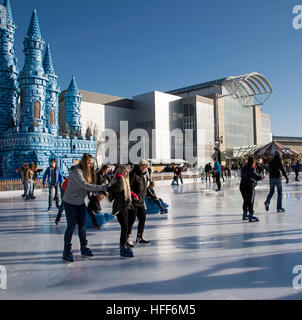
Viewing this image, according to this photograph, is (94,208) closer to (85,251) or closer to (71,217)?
(85,251)

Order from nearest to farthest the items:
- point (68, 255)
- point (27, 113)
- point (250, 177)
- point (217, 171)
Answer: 1. point (68, 255)
2. point (250, 177)
3. point (217, 171)
4. point (27, 113)

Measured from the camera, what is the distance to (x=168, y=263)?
3.66 meters

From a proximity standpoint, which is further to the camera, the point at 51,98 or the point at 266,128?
the point at 266,128

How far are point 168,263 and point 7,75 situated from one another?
25.4 m

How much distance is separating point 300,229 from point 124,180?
3.54 metres

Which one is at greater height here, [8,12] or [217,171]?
[8,12]

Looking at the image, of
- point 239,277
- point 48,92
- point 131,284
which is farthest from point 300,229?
point 48,92

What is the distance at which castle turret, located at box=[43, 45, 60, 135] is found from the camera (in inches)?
1035

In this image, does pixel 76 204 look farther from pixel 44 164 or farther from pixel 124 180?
pixel 44 164

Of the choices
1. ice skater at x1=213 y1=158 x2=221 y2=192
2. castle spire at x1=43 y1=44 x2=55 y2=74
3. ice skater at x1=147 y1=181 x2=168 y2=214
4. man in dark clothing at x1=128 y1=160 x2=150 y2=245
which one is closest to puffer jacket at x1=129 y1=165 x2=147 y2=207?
man in dark clothing at x1=128 y1=160 x2=150 y2=245

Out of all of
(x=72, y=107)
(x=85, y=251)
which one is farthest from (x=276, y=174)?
(x=72, y=107)
